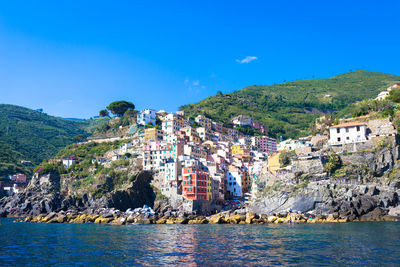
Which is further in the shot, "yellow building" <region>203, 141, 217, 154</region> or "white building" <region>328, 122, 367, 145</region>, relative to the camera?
"yellow building" <region>203, 141, 217, 154</region>

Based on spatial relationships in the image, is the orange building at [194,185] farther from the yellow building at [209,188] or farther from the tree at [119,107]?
the tree at [119,107]

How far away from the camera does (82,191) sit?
277 ft

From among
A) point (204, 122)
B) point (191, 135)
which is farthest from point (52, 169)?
point (204, 122)

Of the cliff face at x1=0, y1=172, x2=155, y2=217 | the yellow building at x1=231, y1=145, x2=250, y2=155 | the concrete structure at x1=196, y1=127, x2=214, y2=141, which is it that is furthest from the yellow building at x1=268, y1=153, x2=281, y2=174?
the concrete structure at x1=196, y1=127, x2=214, y2=141

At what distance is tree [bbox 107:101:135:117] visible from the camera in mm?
128500

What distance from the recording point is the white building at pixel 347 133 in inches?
2559

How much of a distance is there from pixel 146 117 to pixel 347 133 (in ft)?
212

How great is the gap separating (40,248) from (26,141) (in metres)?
133

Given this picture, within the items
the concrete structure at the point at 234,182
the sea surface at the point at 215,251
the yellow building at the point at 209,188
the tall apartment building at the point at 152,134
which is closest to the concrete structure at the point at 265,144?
the concrete structure at the point at 234,182

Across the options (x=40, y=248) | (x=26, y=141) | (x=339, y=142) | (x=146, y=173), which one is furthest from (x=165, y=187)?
(x=26, y=141)

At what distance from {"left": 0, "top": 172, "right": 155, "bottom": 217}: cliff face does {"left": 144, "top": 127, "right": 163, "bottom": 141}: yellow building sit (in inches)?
663

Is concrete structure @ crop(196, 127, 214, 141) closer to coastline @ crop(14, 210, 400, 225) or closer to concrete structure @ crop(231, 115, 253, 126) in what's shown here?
concrete structure @ crop(231, 115, 253, 126)

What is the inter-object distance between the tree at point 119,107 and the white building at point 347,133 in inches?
3182

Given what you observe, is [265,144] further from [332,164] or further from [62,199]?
[62,199]
